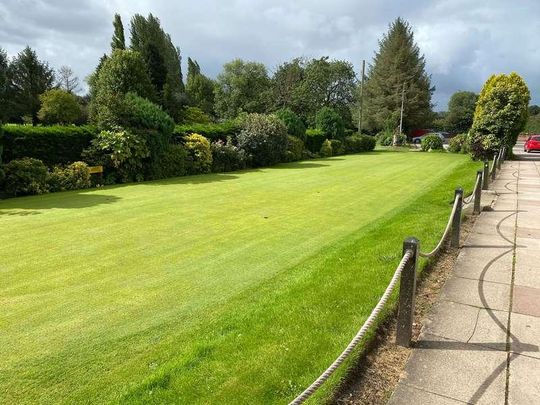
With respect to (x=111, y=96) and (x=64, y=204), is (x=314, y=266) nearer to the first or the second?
(x=64, y=204)

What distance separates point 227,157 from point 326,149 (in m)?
11.6

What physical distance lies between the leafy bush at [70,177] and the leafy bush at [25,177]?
294mm

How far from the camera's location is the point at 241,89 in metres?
51.5

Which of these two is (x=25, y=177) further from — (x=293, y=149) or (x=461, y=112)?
(x=461, y=112)

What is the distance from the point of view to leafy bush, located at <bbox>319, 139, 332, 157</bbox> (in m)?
27.8

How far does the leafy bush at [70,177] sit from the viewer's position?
11.8 m

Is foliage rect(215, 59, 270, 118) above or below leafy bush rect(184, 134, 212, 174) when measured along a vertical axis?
above

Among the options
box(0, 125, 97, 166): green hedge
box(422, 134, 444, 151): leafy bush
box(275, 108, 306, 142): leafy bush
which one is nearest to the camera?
box(0, 125, 97, 166): green hedge

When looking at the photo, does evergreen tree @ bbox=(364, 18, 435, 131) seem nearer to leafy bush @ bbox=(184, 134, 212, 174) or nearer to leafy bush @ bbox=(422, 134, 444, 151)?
leafy bush @ bbox=(422, 134, 444, 151)

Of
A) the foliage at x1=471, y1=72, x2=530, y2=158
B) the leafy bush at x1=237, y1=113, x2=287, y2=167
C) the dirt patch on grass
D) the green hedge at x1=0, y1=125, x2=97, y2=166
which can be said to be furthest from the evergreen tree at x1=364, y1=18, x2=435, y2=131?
the dirt patch on grass

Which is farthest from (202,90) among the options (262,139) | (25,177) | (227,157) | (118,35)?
(25,177)

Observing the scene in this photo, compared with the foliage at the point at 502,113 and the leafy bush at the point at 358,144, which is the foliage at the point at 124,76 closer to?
the leafy bush at the point at 358,144

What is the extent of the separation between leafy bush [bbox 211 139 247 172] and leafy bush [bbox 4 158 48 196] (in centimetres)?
741

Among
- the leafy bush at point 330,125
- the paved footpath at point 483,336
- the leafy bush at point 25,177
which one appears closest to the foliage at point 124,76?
the leafy bush at point 25,177
